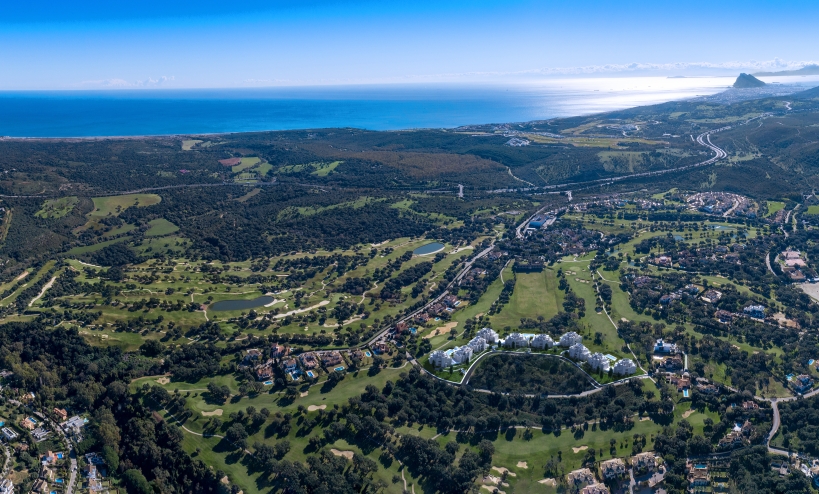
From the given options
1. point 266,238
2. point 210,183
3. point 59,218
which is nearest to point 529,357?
point 266,238

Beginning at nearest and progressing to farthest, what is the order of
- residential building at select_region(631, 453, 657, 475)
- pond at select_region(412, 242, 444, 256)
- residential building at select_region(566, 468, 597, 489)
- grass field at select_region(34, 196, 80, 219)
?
residential building at select_region(566, 468, 597, 489) < residential building at select_region(631, 453, 657, 475) < pond at select_region(412, 242, 444, 256) < grass field at select_region(34, 196, 80, 219)

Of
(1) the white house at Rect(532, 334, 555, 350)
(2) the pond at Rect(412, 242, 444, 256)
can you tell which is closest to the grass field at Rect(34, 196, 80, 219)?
(2) the pond at Rect(412, 242, 444, 256)

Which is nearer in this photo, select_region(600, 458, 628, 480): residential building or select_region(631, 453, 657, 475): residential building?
select_region(600, 458, 628, 480): residential building

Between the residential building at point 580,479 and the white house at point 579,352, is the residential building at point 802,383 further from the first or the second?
the residential building at point 580,479

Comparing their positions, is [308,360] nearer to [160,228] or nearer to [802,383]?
[802,383]

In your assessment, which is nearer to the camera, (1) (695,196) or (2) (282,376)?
(2) (282,376)

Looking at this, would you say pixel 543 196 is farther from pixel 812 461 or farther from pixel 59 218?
pixel 59 218

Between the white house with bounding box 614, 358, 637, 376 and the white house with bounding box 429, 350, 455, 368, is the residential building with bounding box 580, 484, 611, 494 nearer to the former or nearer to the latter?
the white house with bounding box 614, 358, 637, 376

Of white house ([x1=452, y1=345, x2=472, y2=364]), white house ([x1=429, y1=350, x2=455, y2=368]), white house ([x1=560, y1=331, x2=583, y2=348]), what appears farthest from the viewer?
white house ([x1=560, y1=331, x2=583, y2=348])

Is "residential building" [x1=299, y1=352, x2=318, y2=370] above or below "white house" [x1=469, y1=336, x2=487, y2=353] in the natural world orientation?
below
